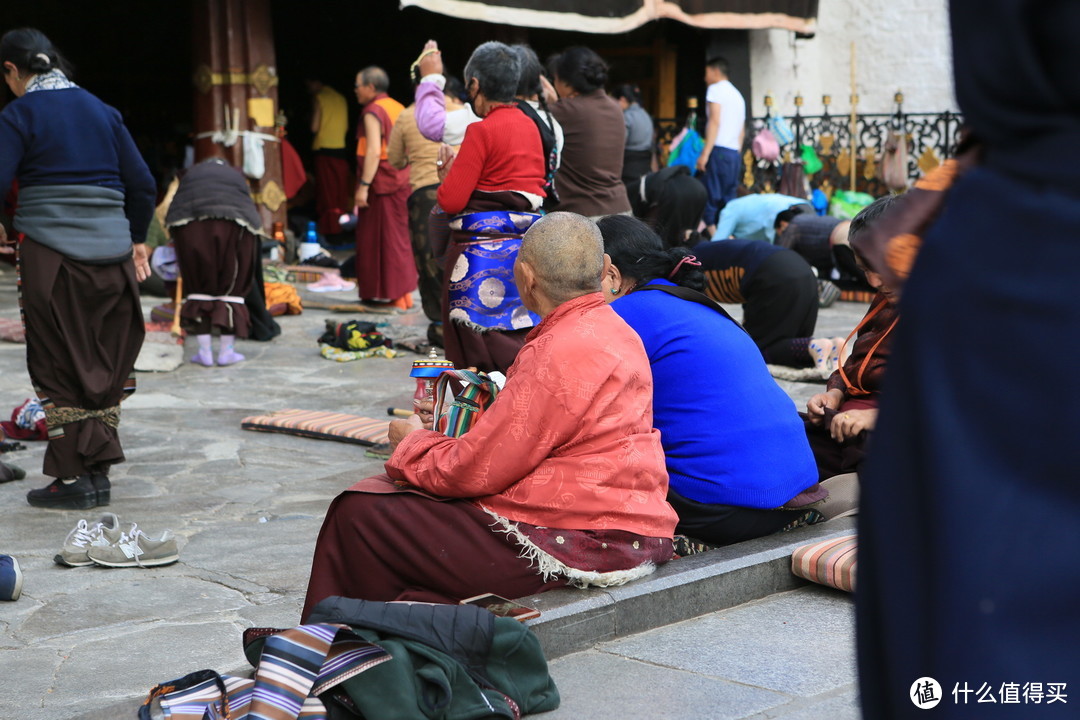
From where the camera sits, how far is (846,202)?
535 inches

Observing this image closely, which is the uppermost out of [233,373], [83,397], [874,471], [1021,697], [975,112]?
[975,112]

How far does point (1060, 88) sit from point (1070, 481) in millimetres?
359

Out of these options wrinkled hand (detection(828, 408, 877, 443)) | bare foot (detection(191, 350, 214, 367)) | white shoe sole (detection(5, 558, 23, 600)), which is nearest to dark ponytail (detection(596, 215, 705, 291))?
wrinkled hand (detection(828, 408, 877, 443))

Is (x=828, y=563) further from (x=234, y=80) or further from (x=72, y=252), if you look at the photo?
(x=234, y=80)

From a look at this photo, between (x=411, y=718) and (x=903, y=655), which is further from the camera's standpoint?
(x=411, y=718)

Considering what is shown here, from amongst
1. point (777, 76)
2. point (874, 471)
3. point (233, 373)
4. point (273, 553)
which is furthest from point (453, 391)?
point (777, 76)

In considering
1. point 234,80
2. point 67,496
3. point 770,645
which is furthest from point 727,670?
point 234,80

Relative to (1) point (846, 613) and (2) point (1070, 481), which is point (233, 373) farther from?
(2) point (1070, 481)

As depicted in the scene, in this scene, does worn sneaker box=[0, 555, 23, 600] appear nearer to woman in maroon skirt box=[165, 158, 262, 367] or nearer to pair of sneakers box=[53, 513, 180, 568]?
pair of sneakers box=[53, 513, 180, 568]

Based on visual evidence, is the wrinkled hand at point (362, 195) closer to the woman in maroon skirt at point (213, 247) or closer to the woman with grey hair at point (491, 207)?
the woman in maroon skirt at point (213, 247)

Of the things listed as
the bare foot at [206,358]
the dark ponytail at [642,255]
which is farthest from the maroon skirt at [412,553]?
the bare foot at [206,358]

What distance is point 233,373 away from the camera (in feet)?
26.1

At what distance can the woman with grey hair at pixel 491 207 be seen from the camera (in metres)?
5.76

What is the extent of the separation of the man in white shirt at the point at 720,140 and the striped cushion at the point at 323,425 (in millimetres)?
5800
